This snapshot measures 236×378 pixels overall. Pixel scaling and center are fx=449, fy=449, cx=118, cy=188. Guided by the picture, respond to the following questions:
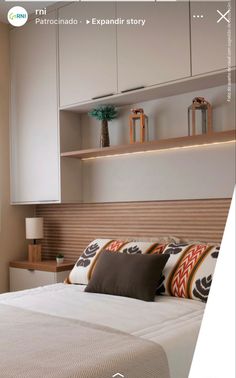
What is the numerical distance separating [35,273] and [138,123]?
4.85ft

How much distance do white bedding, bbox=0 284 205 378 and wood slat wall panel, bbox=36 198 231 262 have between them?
69 cm

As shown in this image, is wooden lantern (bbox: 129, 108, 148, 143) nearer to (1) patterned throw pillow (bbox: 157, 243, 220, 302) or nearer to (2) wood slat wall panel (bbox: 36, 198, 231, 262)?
(2) wood slat wall panel (bbox: 36, 198, 231, 262)

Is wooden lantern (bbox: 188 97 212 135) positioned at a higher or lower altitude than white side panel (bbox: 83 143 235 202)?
higher

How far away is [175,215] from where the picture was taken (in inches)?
125

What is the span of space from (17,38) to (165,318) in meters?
2.93

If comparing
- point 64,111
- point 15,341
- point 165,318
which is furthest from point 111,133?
point 15,341

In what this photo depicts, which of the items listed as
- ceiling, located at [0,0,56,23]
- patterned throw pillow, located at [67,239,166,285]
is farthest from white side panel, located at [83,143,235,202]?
ceiling, located at [0,0,56,23]

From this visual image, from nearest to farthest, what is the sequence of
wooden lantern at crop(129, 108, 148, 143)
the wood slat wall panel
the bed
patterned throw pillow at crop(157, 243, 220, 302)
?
the bed < patterned throw pillow at crop(157, 243, 220, 302) < the wood slat wall panel < wooden lantern at crop(129, 108, 148, 143)

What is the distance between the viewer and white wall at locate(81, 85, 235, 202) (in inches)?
115

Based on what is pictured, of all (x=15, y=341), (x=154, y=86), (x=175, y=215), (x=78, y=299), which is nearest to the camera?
(x=15, y=341)

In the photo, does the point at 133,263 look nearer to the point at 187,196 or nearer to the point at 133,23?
the point at 187,196

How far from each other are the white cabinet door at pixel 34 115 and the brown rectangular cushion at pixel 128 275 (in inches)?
40.7

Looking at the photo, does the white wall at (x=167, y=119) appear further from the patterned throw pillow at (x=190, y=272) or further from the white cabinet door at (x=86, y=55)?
the patterned throw pillow at (x=190, y=272)

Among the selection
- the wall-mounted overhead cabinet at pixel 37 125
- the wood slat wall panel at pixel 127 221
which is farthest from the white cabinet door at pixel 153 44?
the wood slat wall panel at pixel 127 221
